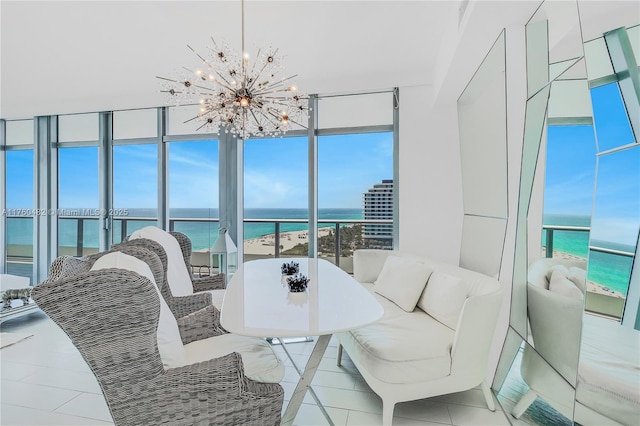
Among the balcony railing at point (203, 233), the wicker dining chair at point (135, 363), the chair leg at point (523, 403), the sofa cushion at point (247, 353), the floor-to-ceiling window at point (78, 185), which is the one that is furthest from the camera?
the floor-to-ceiling window at point (78, 185)

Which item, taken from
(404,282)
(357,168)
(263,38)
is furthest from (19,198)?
(404,282)

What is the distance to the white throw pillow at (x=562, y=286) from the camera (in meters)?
1.33

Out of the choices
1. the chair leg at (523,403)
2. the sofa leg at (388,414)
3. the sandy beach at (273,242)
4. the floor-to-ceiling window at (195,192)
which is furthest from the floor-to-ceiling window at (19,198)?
the chair leg at (523,403)

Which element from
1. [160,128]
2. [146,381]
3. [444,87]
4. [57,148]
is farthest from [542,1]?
[57,148]

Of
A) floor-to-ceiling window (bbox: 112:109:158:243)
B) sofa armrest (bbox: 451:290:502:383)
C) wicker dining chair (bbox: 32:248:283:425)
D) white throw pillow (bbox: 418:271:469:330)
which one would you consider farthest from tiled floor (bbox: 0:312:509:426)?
floor-to-ceiling window (bbox: 112:109:158:243)

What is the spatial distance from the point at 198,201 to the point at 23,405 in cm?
285

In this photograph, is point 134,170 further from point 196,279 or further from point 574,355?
point 574,355

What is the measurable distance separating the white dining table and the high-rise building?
167cm

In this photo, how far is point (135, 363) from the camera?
1285 mm

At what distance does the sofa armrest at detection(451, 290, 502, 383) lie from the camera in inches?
71.7

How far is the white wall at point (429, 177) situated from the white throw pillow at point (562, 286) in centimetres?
192

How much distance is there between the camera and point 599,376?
1.16 meters

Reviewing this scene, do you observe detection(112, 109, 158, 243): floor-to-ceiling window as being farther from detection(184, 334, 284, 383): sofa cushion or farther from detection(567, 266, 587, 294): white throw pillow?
detection(567, 266, 587, 294): white throw pillow

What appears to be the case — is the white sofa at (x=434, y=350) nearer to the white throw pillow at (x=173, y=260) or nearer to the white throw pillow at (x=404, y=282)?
the white throw pillow at (x=404, y=282)
